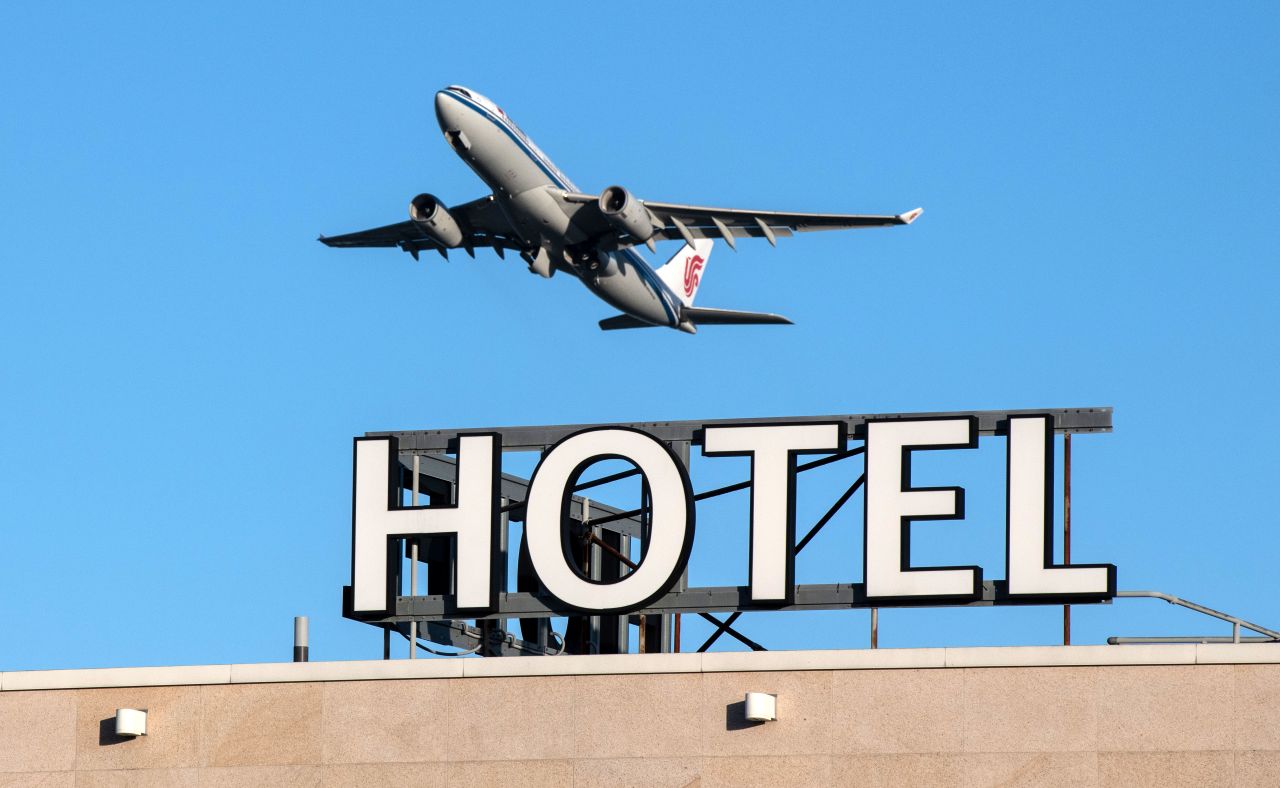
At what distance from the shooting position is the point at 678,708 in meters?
23.7

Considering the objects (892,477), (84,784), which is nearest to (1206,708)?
(892,477)

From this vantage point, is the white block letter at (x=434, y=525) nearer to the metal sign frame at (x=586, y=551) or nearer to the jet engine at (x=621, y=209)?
the metal sign frame at (x=586, y=551)

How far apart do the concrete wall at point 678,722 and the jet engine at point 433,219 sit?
40.6m

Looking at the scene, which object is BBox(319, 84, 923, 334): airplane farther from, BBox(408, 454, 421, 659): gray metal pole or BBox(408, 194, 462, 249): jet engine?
BBox(408, 454, 421, 659): gray metal pole

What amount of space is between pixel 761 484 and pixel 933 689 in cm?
476

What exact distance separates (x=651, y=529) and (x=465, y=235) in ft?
142

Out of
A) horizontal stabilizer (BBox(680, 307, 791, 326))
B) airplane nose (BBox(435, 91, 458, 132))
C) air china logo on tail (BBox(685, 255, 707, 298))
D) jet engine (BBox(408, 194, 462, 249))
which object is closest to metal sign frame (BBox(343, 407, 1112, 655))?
airplane nose (BBox(435, 91, 458, 132))

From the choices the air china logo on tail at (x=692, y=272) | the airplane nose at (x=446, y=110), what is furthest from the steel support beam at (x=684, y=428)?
the air china logo on tail at (x=692, y=272)

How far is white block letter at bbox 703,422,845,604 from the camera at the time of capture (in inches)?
1035

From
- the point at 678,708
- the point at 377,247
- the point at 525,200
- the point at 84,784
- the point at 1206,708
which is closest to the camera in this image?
the point at 1206,708

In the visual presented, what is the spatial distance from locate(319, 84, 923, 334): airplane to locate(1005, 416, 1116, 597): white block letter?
34.5 metres

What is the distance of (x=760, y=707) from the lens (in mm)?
23047

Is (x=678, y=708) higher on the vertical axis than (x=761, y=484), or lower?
lower

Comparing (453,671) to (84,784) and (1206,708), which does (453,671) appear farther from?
(1206,708)
